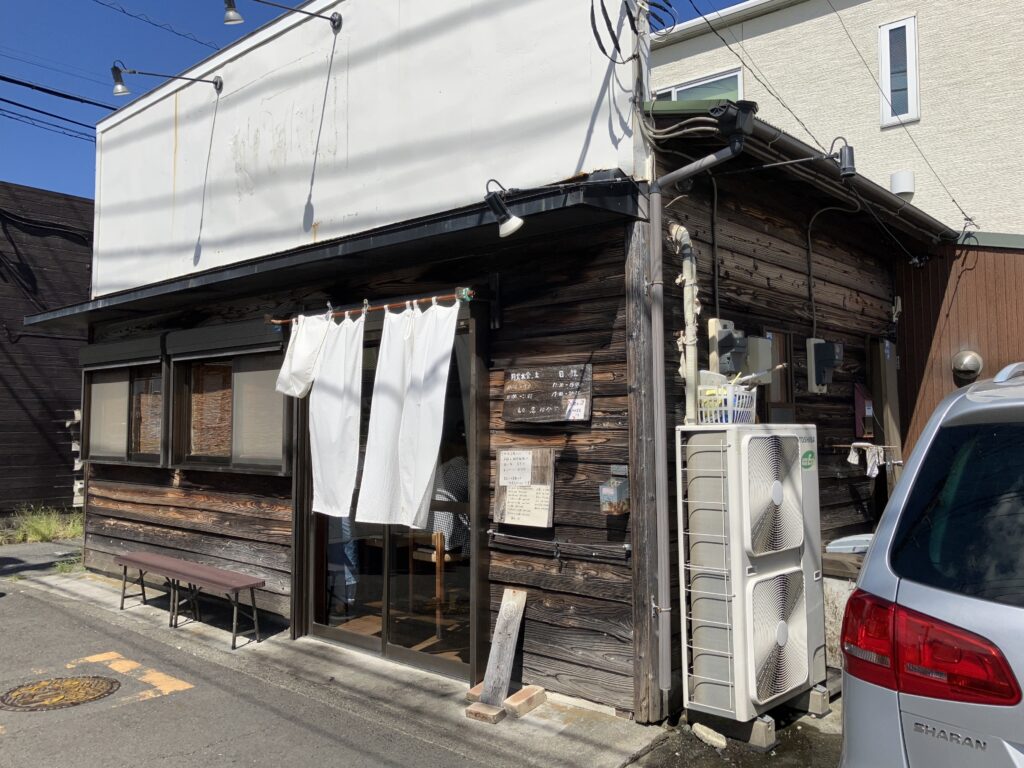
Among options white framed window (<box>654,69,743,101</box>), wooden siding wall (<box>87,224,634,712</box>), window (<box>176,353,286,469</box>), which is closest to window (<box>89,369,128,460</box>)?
window (<box>176,353,286,469</box>)

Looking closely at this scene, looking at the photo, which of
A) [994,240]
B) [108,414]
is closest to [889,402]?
[994,240]

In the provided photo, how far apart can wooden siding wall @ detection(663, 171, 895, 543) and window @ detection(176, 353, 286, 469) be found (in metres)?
3.69

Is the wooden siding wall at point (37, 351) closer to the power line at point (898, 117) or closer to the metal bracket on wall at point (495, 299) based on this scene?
the metal bracket on wall at point (495, 299)

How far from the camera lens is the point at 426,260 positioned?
5.66 metres

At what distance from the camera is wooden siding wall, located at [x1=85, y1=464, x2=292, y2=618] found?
6684mm

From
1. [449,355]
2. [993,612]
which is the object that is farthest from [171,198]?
[993,612]

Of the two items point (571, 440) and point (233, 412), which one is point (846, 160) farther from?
point (233, 412)

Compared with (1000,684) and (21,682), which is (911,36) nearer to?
(1000,684)

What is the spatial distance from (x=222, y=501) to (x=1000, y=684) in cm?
677

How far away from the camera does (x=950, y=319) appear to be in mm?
7320

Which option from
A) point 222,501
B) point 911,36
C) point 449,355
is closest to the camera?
point 449,355

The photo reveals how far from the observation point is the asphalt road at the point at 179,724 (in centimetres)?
413

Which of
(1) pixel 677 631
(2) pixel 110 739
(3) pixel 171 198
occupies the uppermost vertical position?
(3) pixel 171 198

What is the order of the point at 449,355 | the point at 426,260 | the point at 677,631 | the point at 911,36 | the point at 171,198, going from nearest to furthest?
the point at 677,631
the point at 449,355
the point at 426,260
the point at 171,198
the point at 911,36
